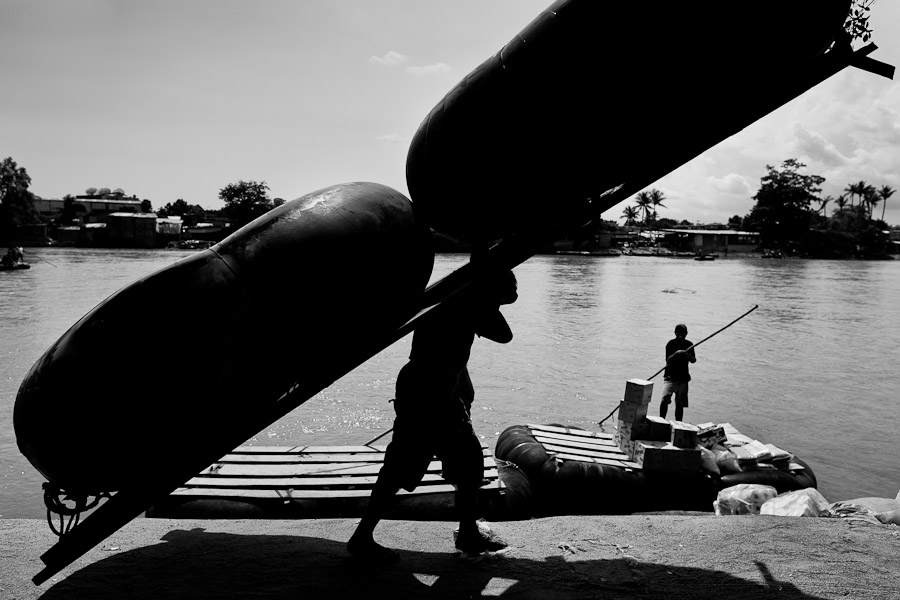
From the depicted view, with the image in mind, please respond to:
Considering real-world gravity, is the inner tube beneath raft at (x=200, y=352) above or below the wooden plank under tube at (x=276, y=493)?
above

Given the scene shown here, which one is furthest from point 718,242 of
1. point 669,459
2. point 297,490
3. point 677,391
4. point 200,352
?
point 200,352

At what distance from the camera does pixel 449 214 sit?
350cm

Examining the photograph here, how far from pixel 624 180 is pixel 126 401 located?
8.65ft

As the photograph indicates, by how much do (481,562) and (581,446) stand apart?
13.4ft

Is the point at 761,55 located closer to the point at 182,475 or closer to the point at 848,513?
the point at 182,475

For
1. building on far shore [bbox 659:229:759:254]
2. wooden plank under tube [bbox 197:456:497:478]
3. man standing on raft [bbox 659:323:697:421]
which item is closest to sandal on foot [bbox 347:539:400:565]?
wooden plank under tube [bbox 197:456:497:478]

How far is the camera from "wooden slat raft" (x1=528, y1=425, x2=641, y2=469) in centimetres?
729

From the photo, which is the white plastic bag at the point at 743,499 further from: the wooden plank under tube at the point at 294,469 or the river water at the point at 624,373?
the river water at the point at 624,373

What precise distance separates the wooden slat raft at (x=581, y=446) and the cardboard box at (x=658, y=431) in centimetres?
38

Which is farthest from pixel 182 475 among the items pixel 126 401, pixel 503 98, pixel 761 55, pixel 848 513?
pixel 848 513

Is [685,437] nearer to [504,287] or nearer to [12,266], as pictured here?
[504,287]

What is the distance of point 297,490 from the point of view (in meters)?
5.75

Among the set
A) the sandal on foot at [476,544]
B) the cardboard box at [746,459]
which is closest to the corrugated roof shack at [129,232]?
the cardboard box at [746,459]

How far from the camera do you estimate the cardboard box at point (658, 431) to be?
743 centimetres
